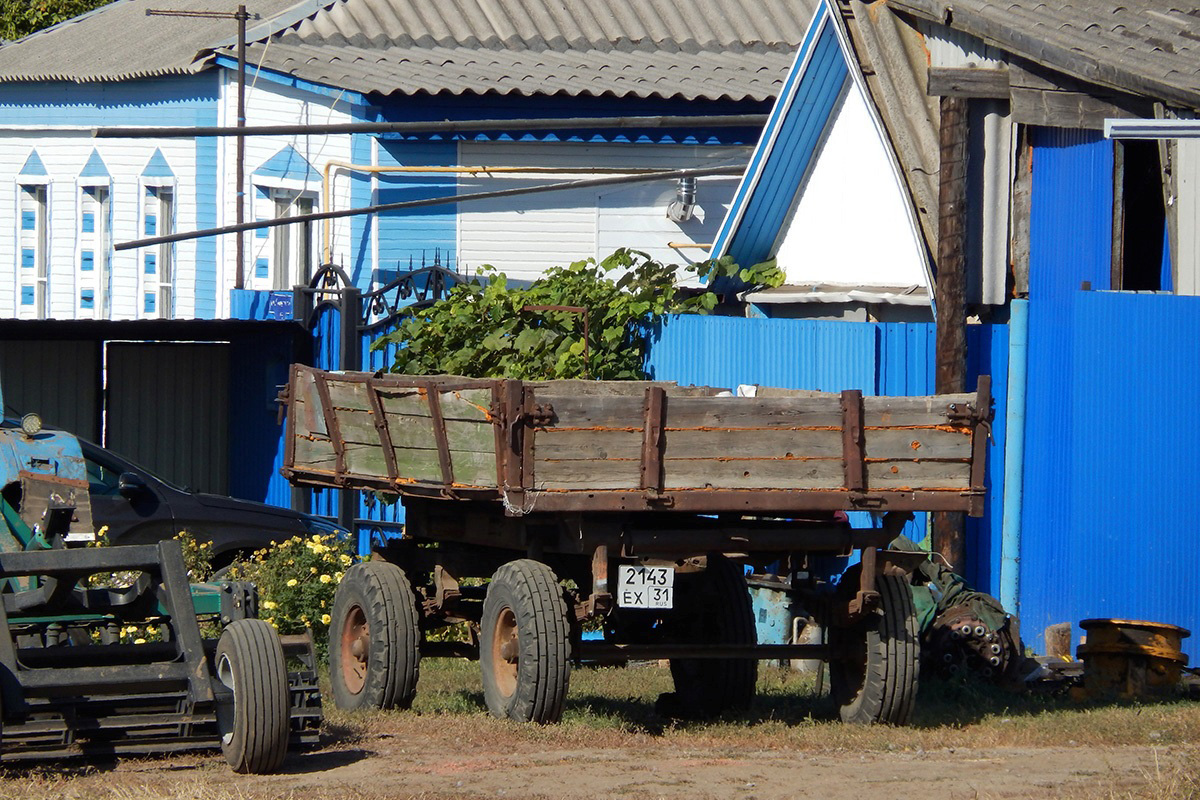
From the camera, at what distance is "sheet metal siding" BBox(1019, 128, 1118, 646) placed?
11.6 meters

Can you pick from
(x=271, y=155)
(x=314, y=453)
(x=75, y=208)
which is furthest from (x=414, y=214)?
(x=314, y=453)

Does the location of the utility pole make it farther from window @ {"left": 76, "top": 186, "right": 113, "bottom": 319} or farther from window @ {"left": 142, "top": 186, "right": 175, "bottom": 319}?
window @ {"left": 76, "top": 186, "right": 113, "bottom": 319}

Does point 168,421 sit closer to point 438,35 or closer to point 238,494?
point 238,494

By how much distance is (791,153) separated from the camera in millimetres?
14969

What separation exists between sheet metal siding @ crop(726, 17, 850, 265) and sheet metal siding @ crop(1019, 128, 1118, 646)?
101 inches

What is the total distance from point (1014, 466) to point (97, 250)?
17.5 m

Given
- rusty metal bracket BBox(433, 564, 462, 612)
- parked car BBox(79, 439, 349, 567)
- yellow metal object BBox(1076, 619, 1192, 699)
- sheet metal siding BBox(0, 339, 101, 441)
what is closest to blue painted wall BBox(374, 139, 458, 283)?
sheet metal siding BBox(0, 339, 101, 441)

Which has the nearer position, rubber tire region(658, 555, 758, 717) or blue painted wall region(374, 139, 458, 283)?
rubber tire region(658, 555, 758, 717)

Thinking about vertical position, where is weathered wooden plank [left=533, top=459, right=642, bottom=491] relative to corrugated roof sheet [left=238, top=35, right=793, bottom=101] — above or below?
below

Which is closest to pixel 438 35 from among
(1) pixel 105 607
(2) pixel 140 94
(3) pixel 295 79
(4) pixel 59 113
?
(3) pixel 295 79

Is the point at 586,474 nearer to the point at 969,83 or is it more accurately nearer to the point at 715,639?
the point at 715,639

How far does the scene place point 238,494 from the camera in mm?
19469

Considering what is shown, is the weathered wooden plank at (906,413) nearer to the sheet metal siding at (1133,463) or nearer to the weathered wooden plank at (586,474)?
the weathered wooden plank at (586,474)

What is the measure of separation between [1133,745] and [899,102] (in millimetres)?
6334
